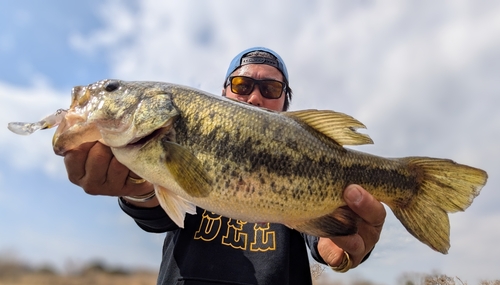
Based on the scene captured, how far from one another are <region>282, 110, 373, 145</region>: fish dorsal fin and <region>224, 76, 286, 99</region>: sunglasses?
6.91 feet

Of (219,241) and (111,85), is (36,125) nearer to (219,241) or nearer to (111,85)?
(111,85)

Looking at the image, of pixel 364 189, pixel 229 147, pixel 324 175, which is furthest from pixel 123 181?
pixel 364 189

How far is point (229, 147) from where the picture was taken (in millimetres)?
2287

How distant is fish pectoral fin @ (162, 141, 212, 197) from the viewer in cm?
Result: 222

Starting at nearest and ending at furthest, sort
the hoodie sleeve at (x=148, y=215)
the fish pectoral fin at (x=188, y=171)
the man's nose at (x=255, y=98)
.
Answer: the fish pectoral fin at (x=188, y=171)
the hoodie sleeve at (x=148, y=215)
the man's nose at (x=255, y=98)

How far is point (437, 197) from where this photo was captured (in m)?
2.57

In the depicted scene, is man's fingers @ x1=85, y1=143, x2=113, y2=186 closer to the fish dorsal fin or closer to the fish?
the fish

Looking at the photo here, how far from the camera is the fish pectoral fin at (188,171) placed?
2217mm

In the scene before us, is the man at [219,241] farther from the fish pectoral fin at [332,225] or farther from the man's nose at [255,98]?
the man's nose at [255,98]

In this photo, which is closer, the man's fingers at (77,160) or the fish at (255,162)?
the fish at (255,162)

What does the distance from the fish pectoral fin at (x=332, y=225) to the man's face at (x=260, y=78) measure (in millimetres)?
2449

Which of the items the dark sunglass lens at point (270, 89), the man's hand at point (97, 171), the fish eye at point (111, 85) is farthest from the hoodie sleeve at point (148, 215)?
the dark sunglass lens at point (270, 89)

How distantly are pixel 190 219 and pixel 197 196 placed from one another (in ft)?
5.01

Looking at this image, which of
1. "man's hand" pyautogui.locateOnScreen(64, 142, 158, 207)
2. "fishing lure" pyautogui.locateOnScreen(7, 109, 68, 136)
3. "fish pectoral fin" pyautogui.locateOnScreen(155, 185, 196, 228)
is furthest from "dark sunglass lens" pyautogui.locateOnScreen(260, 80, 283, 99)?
"fishing lure" pyautogui.locateOnScreen(7, 109, 68, 136)
